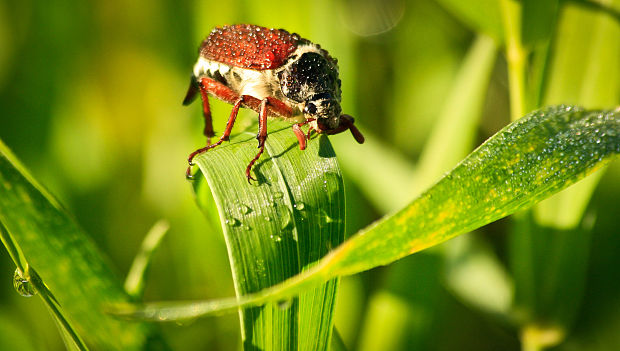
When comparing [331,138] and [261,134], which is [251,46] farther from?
[331,138]

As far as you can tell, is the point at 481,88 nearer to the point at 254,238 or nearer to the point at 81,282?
the point at 254,238

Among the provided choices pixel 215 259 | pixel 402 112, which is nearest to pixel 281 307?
pixel 215 259

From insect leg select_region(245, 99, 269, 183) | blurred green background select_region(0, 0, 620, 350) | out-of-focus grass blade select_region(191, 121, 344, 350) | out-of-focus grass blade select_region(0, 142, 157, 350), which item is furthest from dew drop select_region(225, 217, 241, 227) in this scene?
blurred green background select_region(0, 0, 620, 350)

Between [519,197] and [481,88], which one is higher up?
[519,197]

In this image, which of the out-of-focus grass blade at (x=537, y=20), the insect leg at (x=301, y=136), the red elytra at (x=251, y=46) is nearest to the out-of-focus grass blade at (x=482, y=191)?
the insect leg at (x=301, y=136)

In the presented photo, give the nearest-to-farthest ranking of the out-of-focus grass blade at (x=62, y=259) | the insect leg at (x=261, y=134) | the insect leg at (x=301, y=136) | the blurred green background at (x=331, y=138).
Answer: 1. the out-of-focus grass blade at (x=62, y=259)
2. the insect leg at (x=261, y=134)
3. the insect leg at (x=301, y=136)
4. the blurred green background at (x=331, y=138)

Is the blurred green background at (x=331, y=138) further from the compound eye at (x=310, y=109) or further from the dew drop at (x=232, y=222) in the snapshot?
the dew drop at (x=232, y=222)
